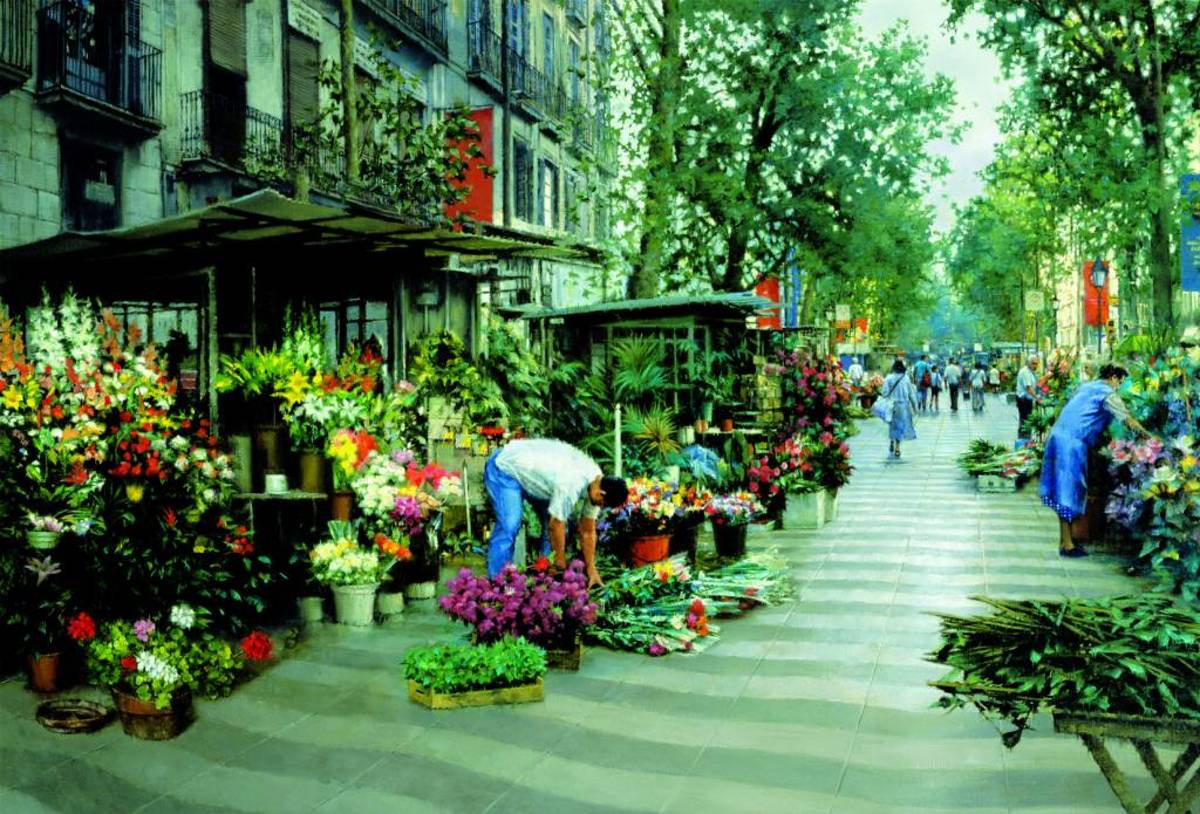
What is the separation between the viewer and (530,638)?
7.06 m

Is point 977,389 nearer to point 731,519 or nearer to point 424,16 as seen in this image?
point 424,16

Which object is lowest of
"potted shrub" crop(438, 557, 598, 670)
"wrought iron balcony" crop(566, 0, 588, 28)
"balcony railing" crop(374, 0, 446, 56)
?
"potted shrub" crop(438, 557, 598, 670)

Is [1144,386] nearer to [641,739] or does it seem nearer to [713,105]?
[641,739]

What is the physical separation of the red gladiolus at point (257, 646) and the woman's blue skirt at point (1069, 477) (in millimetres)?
7942

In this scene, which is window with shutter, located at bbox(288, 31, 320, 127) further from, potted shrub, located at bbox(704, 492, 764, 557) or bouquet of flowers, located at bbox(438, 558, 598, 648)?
bouquet of flowers, located at bbox(438, 558, 598, 648)

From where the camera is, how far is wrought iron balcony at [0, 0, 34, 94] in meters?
13.2

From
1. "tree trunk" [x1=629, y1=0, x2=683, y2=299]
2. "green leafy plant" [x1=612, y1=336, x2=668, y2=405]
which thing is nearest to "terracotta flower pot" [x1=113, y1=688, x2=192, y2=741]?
"green leafy plant" [x1=612, y1=336, x2=668, y2=405]

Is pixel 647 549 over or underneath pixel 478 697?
over

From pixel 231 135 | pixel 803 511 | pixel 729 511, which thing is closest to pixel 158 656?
pixel 729 511

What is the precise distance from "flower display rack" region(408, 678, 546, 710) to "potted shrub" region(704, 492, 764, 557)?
4043mm

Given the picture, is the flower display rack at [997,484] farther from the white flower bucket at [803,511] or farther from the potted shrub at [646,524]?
the potted shrub at [646,524]

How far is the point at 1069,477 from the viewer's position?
37.5 feet

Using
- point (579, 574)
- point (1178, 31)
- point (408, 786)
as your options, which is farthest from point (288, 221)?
point (1178, 31)

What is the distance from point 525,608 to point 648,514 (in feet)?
8.10
